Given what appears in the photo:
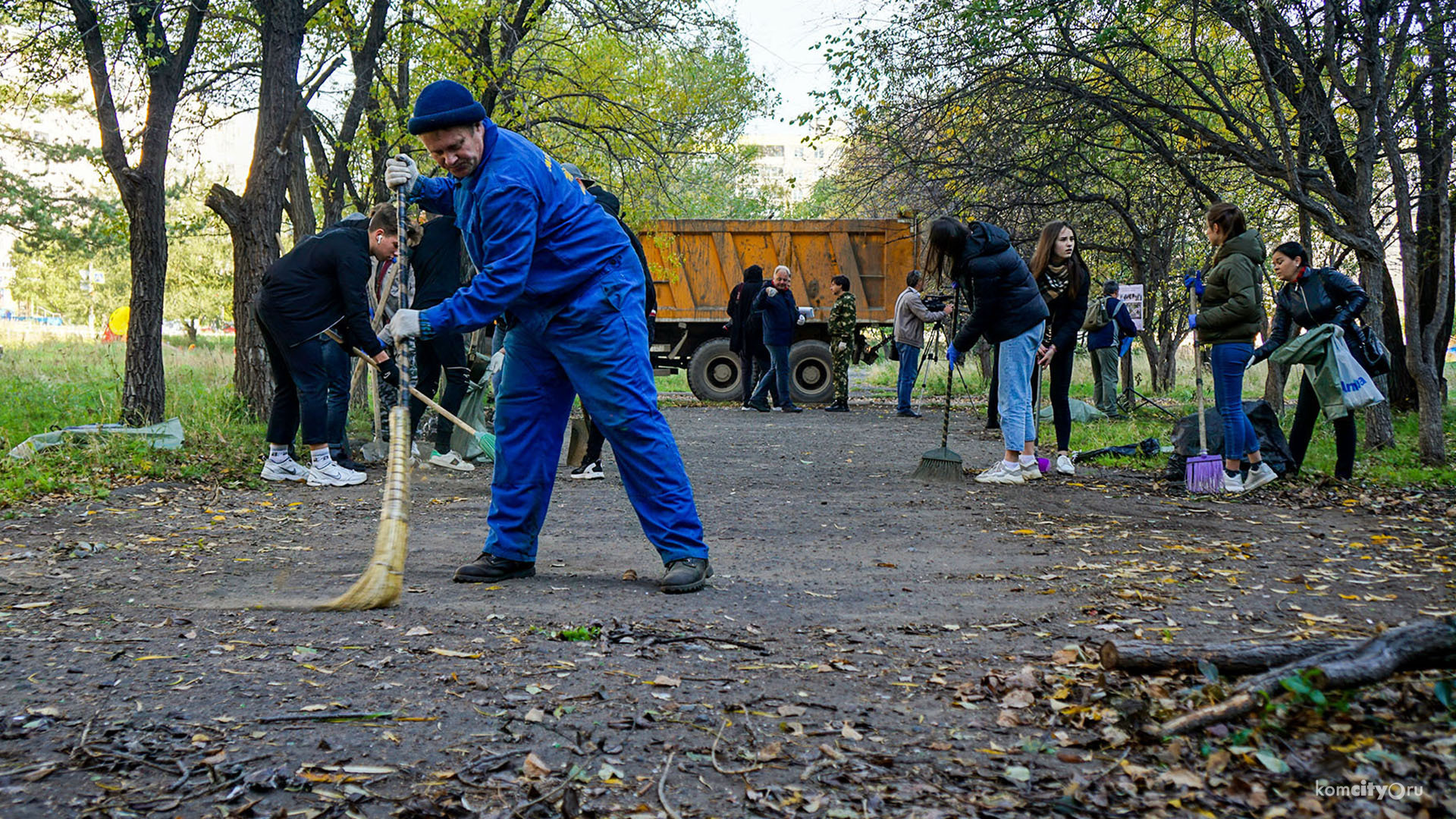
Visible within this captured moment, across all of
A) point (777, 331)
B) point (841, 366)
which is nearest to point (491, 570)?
point (777, 331)

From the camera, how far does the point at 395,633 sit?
12.0 ft

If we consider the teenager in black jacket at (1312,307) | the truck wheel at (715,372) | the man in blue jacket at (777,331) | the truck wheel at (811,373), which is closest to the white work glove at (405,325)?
the teenager in black jacket at (1312,307)

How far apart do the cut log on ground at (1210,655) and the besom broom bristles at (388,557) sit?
245 centimetres

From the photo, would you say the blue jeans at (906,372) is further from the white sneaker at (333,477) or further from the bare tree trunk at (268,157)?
the white sneaker at (333,477)

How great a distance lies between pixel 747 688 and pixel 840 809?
2.63ft

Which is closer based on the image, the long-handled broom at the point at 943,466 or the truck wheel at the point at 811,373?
the long-handled broom at the point at 943,466

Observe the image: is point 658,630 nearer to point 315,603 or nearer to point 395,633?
point 395,633

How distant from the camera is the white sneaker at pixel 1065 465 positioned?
8219 mm

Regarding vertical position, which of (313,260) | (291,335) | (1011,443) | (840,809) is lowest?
(840,809)

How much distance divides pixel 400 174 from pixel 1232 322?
17.1 ft

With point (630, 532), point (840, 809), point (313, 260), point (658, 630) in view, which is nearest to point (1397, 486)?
point (630, 532)

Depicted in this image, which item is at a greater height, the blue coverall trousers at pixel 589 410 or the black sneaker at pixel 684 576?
the blue coverall trousers at pixel 589 410

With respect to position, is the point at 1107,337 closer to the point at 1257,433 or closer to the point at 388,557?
the point at 1257,433

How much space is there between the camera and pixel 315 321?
7340mm
